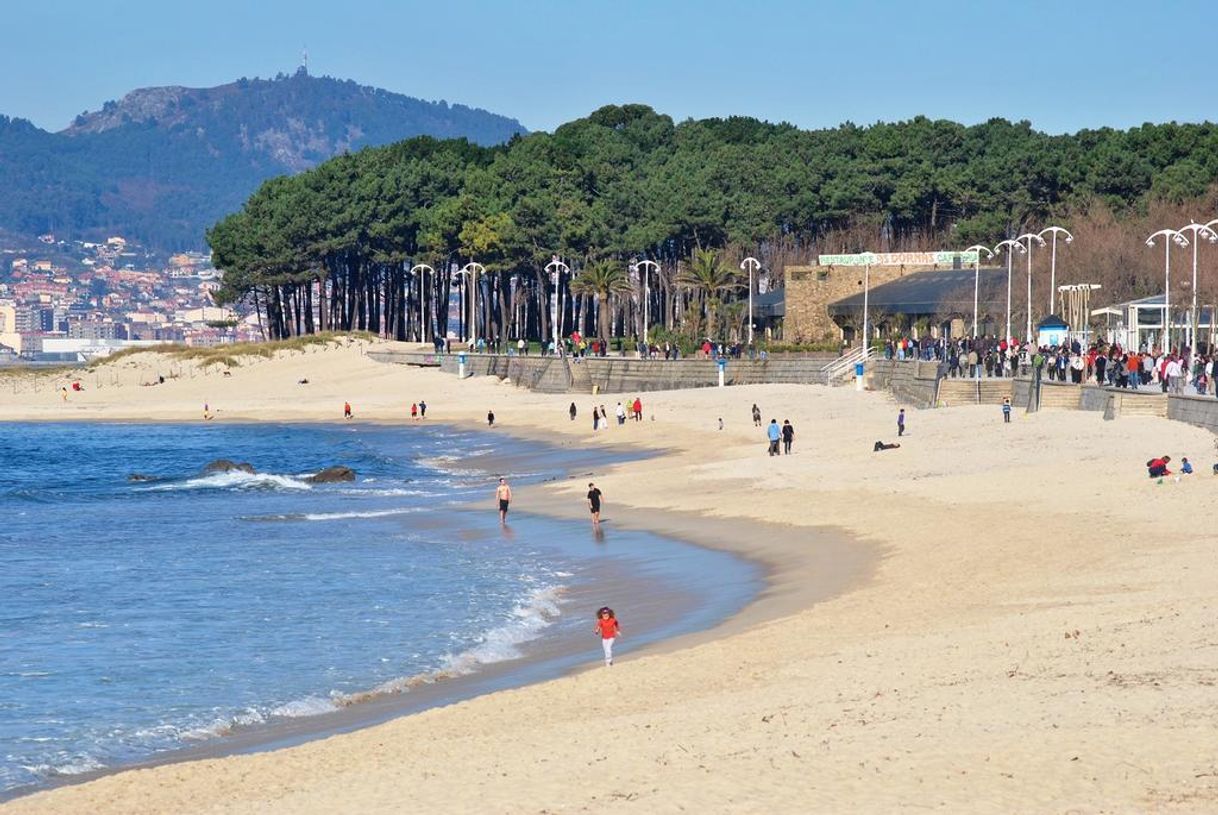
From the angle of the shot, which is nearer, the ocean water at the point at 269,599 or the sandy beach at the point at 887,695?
the sandy beach at the point at 887,695

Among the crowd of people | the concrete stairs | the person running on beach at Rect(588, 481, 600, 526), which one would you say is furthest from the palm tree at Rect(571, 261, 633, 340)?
the person running on beach at Rect(588, 481, 600, 526)

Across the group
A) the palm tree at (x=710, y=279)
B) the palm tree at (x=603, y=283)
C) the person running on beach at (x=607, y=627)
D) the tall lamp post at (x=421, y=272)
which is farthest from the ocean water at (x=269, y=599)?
the tall lamp post at (x=421, y=272)

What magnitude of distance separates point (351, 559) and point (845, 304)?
6398 cm

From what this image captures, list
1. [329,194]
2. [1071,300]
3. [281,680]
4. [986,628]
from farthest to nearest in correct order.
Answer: [329,194] < [1071,300] < [281,680] < [986,628]

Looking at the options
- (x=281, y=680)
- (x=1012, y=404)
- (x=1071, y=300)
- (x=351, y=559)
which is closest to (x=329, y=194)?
(x=1071, y=300)

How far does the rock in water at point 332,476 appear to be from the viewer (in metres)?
50.4

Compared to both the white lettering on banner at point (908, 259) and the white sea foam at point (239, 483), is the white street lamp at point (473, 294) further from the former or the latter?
the white sea foam at point (239, 483)

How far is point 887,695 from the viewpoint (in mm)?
15992

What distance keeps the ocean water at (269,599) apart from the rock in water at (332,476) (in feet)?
1.69

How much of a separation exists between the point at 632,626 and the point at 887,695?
765 centimetres

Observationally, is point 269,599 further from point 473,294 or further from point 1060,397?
point 473,294

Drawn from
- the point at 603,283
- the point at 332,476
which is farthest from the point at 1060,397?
the point at 603,283

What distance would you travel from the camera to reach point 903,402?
198 feet

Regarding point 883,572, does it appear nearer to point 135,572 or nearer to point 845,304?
point 135,572
